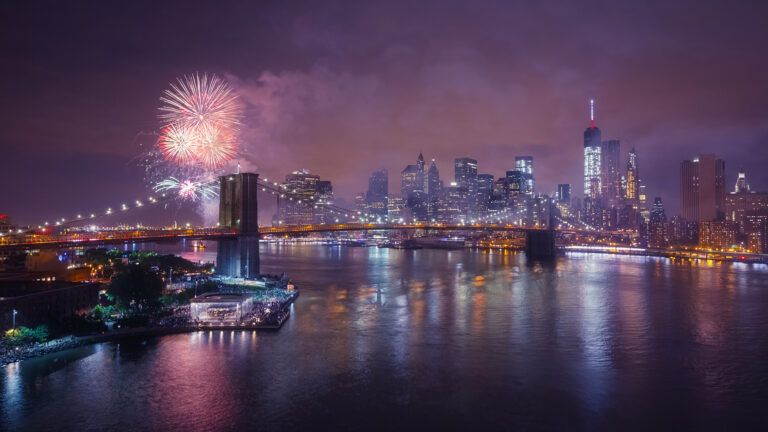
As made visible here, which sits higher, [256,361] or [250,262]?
[250,262]

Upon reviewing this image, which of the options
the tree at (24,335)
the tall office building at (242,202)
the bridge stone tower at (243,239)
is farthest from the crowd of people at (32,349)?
the tall office building at (242,202)

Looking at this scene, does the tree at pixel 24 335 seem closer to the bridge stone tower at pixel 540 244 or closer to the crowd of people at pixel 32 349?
the crowd of people at pixel 32 349

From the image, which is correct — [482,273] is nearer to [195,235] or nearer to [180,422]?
[195,235]

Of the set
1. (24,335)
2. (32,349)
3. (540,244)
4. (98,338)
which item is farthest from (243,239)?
(540,244)

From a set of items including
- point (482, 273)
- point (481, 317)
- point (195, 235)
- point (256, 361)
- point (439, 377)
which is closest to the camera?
point (439, 377)

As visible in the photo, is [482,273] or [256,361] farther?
[482,273]

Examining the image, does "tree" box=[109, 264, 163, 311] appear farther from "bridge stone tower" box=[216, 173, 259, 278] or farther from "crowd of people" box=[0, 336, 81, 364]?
"bridge stone tower" box=[216, 173, 259, 278]

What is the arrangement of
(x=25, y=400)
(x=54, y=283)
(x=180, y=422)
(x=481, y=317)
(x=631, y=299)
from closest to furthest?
1. (x=180, y=422)
2. (x=25, y=400)
3. (x=54, y=283)
4. (x=481, y=317)
5. (x=631, y=299)

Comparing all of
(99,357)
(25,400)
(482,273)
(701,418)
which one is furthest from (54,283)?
(482,273)
